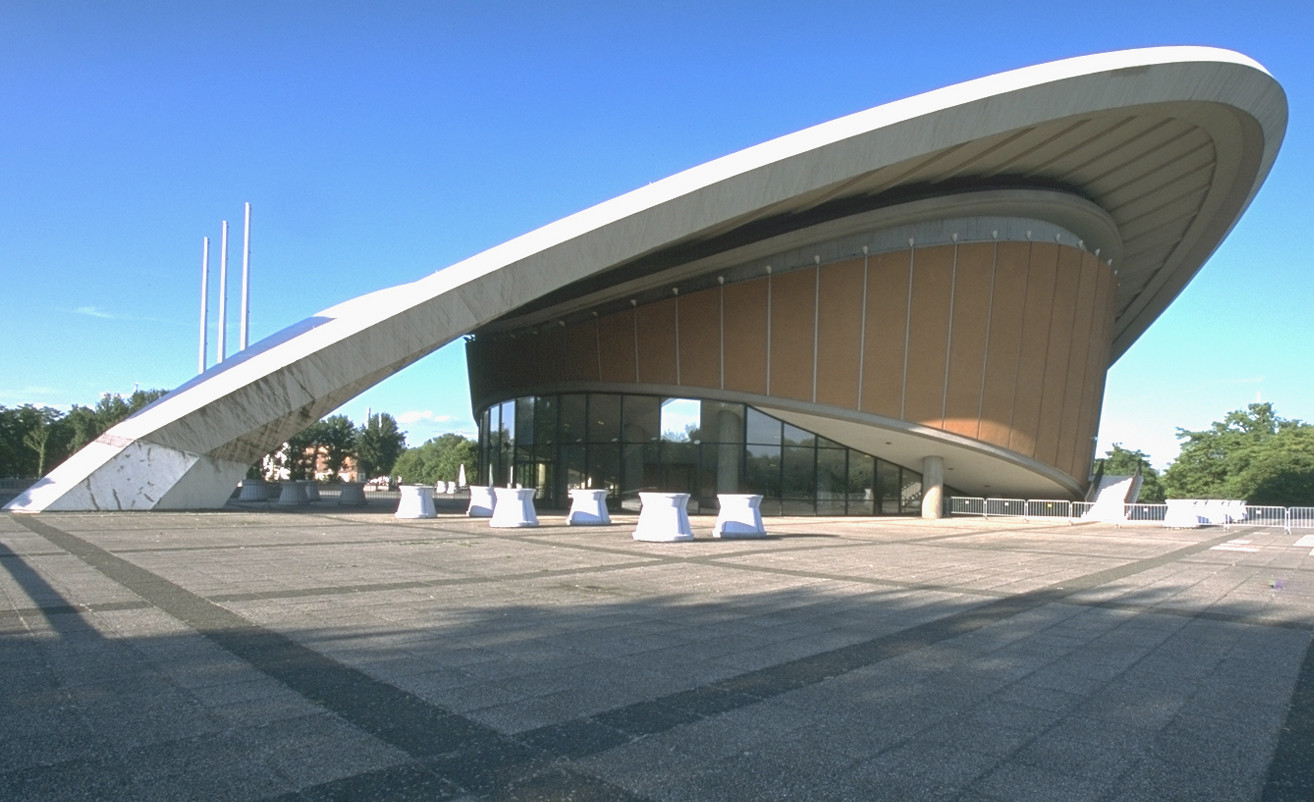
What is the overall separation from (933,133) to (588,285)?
1240 cm

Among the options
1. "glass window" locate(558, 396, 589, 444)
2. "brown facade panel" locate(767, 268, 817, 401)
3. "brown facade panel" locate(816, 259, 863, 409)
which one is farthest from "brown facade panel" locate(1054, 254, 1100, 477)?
"glass window" locate(558, 396, 589, 444)

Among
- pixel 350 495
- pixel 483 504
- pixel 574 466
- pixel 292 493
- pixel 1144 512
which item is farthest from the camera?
Answer: pixel 1144 512

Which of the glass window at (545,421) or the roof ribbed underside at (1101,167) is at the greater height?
the roof ribbed underside at (1101,167)

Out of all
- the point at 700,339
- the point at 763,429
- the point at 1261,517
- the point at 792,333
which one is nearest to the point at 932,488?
the point at 763,429

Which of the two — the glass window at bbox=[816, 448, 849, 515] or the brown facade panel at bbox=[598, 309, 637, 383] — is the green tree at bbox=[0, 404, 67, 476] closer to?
the brown facade panel at bbox=[598, 309, 637, 383]

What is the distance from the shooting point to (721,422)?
2942cm

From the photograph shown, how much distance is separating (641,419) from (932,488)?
11.0 meters

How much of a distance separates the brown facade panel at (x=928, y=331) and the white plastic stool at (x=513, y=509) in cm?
1522

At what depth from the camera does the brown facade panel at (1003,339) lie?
2986 cm

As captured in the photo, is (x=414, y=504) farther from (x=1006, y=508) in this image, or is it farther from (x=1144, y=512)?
(x=1144, y=512)

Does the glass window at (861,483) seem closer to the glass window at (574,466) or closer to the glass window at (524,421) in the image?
the glass window at (574,466)

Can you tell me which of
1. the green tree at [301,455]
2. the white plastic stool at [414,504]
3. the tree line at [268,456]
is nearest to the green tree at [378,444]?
the tree line at [268,456]

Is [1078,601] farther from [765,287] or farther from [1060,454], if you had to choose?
[1060,454]

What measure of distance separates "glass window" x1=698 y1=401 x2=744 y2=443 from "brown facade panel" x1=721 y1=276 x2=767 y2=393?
36.6 inches
